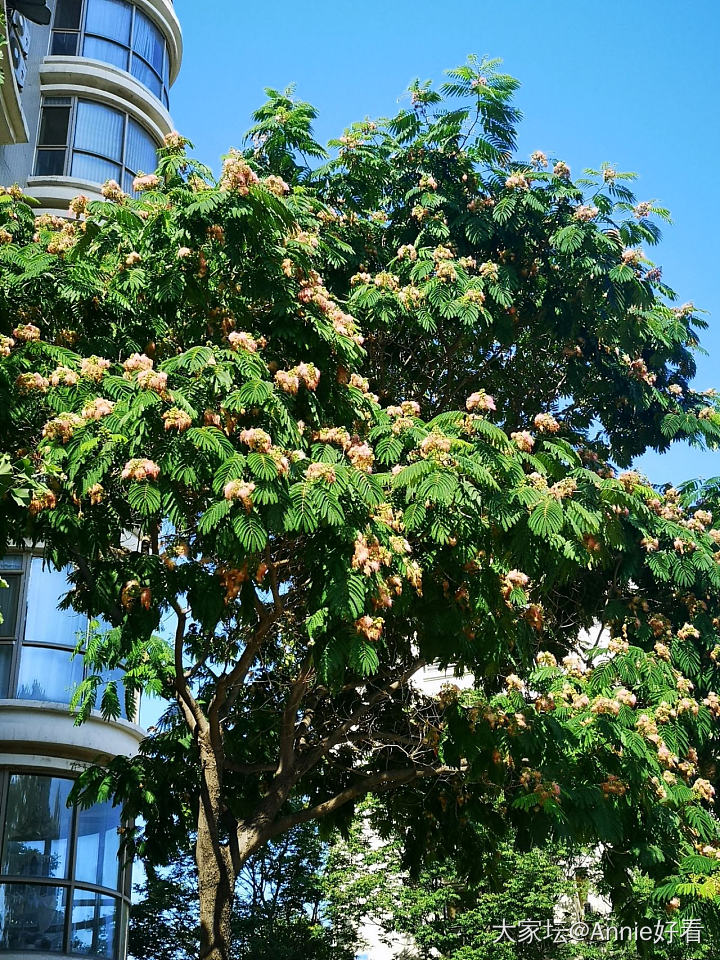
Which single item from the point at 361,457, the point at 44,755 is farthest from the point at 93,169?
the point at 361,457

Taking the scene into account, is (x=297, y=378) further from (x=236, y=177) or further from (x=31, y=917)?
(x=31, y=917)

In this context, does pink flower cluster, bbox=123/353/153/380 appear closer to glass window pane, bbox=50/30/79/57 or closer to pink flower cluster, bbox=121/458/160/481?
pink flower cluster, bbox=121/458/160/481

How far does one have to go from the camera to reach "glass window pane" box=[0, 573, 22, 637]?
16484 mm

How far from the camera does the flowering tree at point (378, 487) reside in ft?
30.1

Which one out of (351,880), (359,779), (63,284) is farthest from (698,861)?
(351,880)

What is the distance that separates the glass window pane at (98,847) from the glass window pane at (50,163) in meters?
10.9

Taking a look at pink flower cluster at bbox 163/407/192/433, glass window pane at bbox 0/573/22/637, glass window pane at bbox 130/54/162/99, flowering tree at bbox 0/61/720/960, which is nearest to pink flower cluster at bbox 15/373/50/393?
flowering tree at bbox 0/61/720/960

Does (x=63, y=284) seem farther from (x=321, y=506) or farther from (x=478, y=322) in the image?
(x=478, y=322)

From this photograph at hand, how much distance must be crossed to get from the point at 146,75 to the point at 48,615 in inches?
446

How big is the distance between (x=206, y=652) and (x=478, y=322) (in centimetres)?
470

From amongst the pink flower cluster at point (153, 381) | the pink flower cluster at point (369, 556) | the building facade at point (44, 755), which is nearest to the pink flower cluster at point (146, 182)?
the pink flower cluster at point (153, 381)

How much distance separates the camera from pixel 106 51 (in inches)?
859

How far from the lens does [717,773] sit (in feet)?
42.8

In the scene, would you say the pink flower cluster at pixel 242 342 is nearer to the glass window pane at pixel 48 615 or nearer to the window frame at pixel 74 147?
the glass window pane at pixel 48 615
